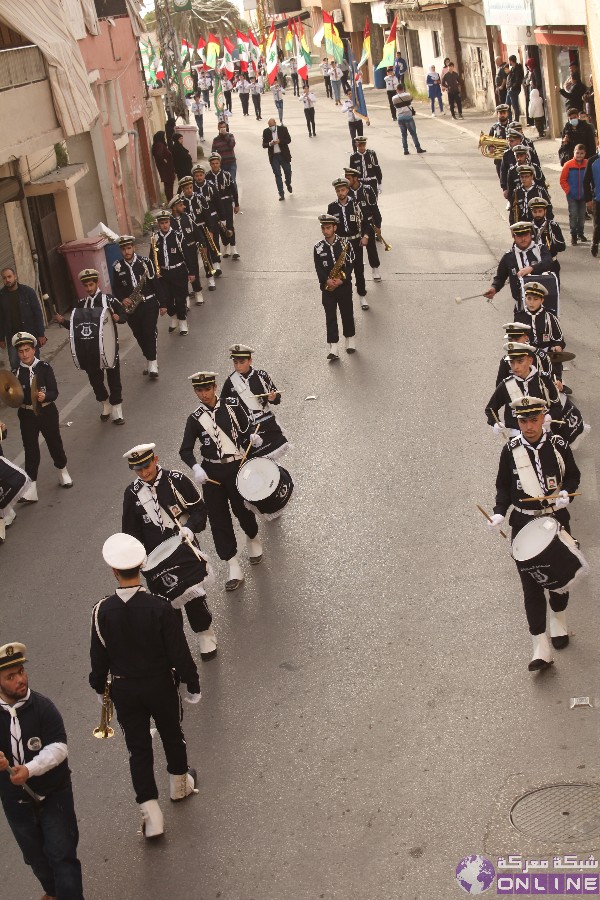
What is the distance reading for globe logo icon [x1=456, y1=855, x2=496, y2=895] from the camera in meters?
6.70

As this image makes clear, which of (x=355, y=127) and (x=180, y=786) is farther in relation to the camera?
(x=355, y=127)

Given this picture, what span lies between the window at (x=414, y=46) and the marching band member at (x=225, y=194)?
31006mm

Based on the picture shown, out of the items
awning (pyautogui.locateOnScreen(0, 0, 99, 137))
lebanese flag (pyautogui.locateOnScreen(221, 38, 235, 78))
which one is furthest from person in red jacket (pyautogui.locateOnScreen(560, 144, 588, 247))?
lebanese flag (pyautogui.locateOnScreen(221, 38, 235, 78))

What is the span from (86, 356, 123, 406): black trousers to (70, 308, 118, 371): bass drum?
0.44 feet

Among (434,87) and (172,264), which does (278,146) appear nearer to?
(172,264)

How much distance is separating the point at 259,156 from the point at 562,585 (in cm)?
3382

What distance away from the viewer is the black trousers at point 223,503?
10.7m

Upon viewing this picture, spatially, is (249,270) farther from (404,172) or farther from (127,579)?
(127,579)

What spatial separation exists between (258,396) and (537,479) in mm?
3233

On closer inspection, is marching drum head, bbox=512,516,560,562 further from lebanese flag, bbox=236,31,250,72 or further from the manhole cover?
lebanese flag, bbox=236,31,250,72

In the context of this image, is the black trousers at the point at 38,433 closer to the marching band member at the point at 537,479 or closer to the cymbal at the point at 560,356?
the cymbal at the point at 560,356

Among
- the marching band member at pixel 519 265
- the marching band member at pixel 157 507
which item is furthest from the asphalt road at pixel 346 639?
the marching band member at pixel 519 265

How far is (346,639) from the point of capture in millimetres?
9602

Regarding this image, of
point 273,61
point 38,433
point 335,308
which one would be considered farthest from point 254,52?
point 38,433
